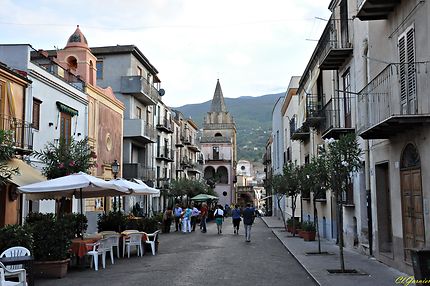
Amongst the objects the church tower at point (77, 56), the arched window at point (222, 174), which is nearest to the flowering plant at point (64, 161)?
the church tower at point (77, 56)

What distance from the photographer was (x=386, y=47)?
13180 mm

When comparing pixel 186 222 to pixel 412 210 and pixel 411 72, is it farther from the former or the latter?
pixel 411 72

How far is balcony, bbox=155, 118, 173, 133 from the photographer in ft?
161

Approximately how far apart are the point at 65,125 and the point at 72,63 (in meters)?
5.53

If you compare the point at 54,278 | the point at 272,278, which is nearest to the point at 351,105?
the point at 272,278

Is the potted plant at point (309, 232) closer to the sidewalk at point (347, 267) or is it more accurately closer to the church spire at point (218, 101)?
the sidewalk at point (347, 267)

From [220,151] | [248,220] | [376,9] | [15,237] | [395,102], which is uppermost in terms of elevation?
[220,151]

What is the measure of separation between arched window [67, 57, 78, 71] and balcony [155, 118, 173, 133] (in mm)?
20345

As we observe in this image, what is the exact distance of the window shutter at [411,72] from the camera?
10.9 meters

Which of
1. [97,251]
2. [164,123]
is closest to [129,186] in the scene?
[97,251]

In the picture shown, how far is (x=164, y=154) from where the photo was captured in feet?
166

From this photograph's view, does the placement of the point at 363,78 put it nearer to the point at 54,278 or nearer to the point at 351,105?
the point at 351,105

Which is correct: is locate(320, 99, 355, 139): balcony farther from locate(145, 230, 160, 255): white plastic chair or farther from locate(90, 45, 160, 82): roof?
locate(90, 45, 160, 82): roof

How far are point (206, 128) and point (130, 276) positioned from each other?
8683cm
